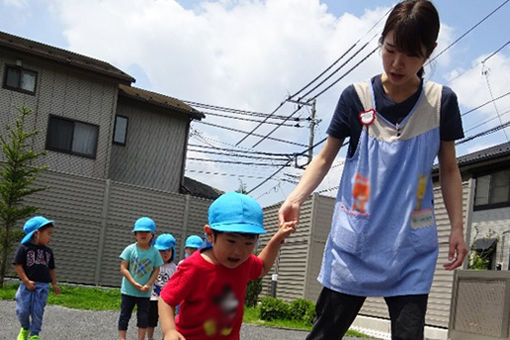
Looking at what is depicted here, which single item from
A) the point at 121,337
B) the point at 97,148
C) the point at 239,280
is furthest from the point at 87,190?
the point at 239,280

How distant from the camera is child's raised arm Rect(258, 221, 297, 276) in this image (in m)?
2.65

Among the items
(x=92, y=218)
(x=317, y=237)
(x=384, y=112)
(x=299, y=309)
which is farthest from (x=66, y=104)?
(x=384, y=112)

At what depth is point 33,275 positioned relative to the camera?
21.8 feet

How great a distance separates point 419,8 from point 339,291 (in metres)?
1.19

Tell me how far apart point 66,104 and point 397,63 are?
18464 mm

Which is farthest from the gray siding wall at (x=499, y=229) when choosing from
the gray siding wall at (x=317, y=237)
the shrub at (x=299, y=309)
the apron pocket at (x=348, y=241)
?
the apron pocket at (x=348, y=241)

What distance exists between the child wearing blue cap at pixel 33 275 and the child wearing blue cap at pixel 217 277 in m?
4.36

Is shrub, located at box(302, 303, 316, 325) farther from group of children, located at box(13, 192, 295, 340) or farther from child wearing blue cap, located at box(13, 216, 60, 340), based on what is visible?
group of children, located at box(13, 192, 295, 340)

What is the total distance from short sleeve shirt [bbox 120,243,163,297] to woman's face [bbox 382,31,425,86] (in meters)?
5.24

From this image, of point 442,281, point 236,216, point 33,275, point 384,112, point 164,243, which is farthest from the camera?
point 442,281

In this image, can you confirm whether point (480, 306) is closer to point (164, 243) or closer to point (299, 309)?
point (164, 243)

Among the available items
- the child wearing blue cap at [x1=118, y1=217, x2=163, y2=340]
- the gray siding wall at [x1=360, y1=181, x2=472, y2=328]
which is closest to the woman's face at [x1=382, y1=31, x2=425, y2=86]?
the child wearing blue cap at [x1=118, y1=217, x2=163, y2=340]

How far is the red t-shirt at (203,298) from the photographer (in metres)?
2.68

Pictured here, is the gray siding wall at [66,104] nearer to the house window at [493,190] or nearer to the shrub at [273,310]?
the shrub at [273,310]
